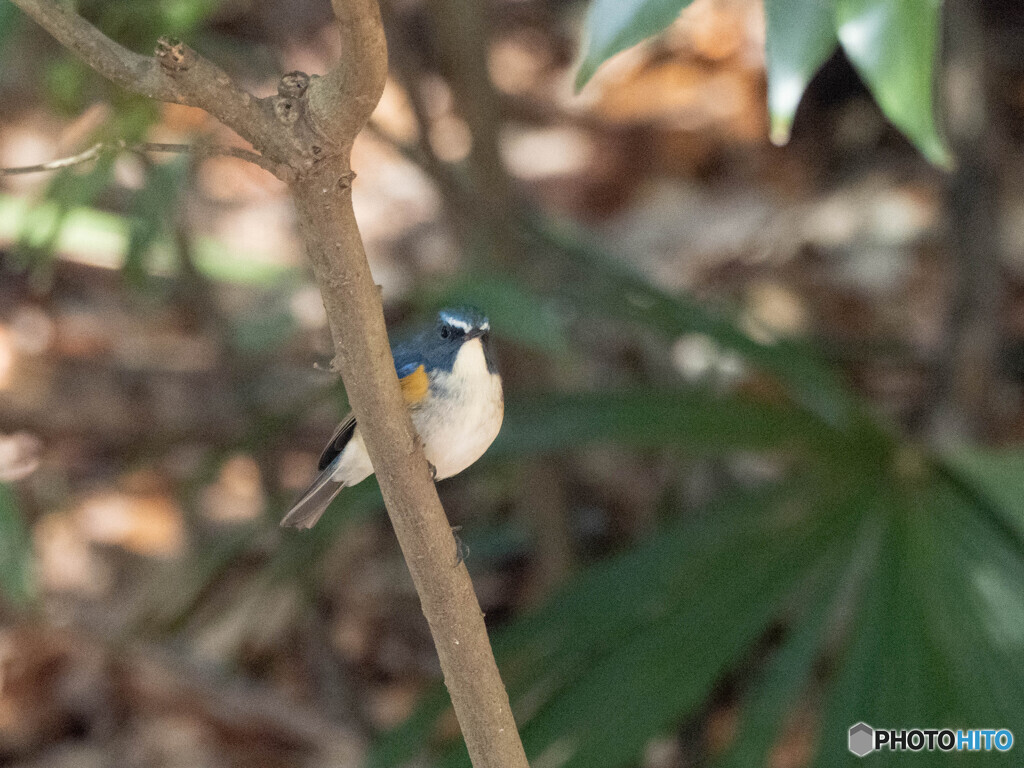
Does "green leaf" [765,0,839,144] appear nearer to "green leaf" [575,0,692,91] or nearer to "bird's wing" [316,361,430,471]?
"green leaf" [575,0,692,91]

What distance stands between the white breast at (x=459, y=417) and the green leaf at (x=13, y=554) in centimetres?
101

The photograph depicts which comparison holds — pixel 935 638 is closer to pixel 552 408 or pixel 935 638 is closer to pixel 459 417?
pixel 552 408

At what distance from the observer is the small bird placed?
1.78m

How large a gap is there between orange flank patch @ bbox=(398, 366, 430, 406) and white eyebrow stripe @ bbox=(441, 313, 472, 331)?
110mm

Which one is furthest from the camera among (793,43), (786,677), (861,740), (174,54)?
(786,677)

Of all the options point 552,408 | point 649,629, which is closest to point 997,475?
point 649,629

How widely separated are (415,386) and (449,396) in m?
0.08

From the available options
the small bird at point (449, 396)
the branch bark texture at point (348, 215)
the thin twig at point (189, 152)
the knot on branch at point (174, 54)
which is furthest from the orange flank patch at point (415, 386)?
the knot on branch at point (174, 54)

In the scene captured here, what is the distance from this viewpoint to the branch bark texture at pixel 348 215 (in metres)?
1.06

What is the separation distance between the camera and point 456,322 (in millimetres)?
1837

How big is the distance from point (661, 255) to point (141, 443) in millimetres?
2858

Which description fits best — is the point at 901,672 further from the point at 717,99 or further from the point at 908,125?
the point at 717,99

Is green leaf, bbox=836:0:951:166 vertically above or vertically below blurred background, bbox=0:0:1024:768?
below

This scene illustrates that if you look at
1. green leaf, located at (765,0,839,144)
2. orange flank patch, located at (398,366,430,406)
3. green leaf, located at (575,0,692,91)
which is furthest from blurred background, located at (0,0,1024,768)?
green leaf, located at (765,0,839,144)
